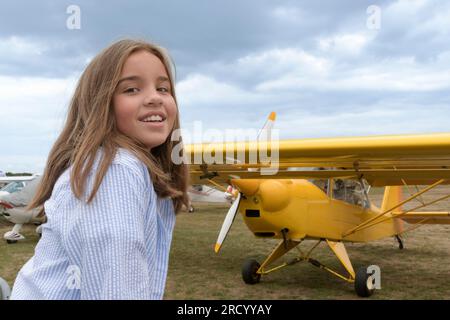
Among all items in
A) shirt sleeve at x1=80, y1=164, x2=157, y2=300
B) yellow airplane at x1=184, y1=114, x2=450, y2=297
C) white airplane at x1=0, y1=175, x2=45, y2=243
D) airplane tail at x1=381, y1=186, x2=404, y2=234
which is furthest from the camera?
Result: white airplane at x1=0, y1=175, x2=45, y2=243

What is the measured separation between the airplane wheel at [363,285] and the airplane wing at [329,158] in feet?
4.49

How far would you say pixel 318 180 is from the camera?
6.54 meters

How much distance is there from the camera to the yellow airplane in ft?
16.5

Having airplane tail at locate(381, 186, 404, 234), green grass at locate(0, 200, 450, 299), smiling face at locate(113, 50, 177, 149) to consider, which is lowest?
green grass at locate(0, 200, 450, 299)

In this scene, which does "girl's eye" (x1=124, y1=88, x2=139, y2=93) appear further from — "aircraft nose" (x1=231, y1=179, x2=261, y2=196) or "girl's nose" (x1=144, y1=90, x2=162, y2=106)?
"aircraft nose" (x1=231, y1=179, x2=261, y2=196)

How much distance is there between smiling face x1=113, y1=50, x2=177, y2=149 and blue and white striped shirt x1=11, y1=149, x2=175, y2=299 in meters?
0.10

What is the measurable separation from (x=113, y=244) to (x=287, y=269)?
7026 mm

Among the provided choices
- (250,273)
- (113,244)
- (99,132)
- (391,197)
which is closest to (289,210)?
(250,273)

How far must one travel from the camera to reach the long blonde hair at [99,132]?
2.71 feet

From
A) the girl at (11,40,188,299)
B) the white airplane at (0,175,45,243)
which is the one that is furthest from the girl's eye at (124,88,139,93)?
the white airplane at (0,175,45,243)

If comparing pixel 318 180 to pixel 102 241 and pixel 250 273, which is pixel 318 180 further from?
pixel 102 241

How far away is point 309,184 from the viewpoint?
6.35 m
